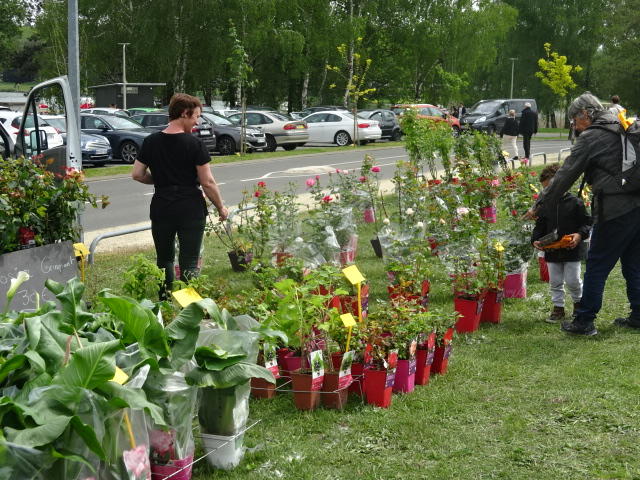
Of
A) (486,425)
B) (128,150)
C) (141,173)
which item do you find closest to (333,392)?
(486,425)

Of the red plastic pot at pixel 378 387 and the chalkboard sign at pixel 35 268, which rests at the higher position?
the chalkboard sign at pixel 35 268

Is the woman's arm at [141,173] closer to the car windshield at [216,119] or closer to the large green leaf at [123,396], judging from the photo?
the large green leaf at [123,396]

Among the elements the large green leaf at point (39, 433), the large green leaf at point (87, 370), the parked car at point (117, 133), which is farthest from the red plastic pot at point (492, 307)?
the parked car at point (117, 133)

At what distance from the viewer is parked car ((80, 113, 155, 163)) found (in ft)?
82.5

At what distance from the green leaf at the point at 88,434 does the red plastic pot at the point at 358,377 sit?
2290 mm

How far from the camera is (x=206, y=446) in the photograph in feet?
13.7

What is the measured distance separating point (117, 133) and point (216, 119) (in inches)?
197

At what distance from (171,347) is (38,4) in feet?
185

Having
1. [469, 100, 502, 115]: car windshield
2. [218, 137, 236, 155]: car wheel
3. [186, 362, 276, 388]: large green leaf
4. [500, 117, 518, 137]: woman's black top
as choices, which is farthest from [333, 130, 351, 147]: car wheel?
[186, 362, 276, 388]: large green leaf

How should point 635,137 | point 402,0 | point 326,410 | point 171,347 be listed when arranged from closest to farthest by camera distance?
point 171,347
point 326,410
point 635,137
point 402,0

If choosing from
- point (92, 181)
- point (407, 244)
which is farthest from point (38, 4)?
point (407, 244)

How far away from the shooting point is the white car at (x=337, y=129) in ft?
108

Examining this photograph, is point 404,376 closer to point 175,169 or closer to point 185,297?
point 185,297

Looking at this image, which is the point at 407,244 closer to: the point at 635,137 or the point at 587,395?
the point at 635,137
